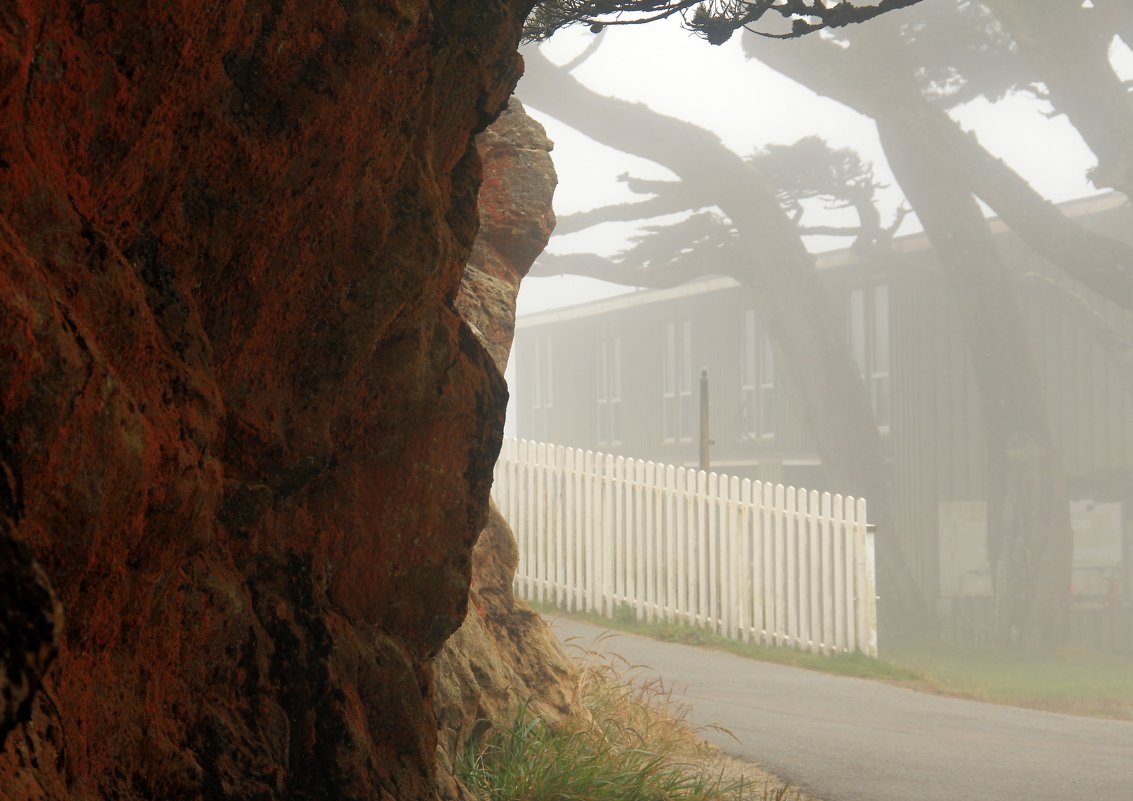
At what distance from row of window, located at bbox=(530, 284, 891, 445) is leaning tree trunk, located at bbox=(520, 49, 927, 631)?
1592 mm

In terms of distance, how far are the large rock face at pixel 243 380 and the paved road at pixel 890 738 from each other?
4.00 metres

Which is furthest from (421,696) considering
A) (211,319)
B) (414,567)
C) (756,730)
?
(756,730)

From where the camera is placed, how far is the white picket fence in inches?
523

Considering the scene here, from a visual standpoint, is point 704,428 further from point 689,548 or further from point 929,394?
point 929,394

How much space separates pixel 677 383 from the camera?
30547 mm

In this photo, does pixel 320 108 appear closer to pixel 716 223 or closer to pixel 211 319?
pixel 211 319


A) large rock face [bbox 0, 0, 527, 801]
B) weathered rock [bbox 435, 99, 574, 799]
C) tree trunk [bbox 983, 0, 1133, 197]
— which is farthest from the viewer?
tree trunk [bbox 983, 0, 1133, 197]

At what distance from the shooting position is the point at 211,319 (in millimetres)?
2656

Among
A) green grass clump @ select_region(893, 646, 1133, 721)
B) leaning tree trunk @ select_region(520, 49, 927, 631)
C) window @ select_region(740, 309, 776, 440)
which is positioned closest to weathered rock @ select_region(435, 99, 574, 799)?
green grass clump @ select_region(893, 646, 1133, 721)

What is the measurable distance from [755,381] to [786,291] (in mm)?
3787

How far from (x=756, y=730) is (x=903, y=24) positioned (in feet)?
65.7

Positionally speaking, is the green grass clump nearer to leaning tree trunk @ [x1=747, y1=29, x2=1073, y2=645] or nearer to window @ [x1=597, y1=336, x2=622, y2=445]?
leaning tree trunk @ [x1=747, y1=29, x2=1073, y2=645]

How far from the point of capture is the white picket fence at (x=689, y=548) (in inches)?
523

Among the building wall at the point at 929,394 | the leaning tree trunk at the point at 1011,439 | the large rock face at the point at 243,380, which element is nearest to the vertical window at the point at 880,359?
the building wall at the point at 929,394
